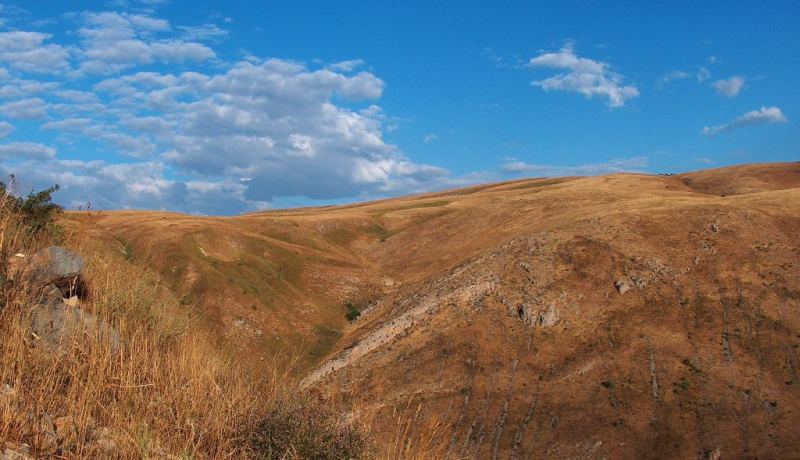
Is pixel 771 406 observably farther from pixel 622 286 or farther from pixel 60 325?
pixel 60 325

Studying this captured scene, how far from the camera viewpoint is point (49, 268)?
1014cm

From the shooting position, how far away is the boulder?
30.1ft

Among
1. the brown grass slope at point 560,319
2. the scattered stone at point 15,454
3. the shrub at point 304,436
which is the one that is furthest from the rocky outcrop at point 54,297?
the brown grass slope at point 560,319

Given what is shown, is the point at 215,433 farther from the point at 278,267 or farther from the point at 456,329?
the point at 278,267

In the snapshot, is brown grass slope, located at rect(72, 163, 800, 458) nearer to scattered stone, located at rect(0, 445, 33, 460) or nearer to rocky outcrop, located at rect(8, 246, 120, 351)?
rocky outcrop, located at rect(8, 246, 120, 351)

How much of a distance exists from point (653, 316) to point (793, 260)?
692 inches

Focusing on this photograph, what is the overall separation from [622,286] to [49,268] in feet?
192

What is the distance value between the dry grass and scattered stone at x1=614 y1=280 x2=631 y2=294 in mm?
55945

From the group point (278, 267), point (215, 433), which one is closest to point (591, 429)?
point (215, 433)

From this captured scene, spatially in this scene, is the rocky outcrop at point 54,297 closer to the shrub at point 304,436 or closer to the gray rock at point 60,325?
the gray rock at point 60,325

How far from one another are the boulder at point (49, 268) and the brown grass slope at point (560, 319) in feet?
75.6

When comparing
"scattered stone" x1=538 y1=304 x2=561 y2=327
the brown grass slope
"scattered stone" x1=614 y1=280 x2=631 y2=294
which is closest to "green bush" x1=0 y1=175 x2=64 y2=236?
the brown grass slope

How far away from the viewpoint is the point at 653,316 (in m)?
55.1

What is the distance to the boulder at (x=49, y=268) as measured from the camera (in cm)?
919
